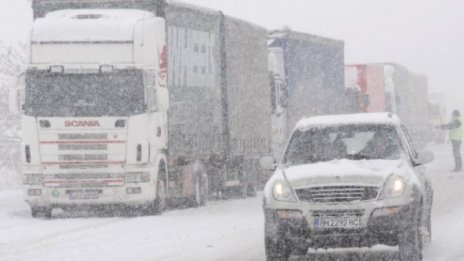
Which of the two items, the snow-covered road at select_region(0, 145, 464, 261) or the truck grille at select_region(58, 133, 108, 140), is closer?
the snow-covered road at select_region(0, 145, 464, 261)

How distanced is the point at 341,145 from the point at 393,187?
61.1 inches

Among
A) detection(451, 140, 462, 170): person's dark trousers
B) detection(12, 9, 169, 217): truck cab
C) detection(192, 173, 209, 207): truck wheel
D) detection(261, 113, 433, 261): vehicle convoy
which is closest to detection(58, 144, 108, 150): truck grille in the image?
detection(12, 9, 169, 217): truck cab

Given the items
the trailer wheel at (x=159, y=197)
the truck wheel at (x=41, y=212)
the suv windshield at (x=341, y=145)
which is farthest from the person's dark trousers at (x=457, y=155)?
the suv windshield at (x=341, y=145)

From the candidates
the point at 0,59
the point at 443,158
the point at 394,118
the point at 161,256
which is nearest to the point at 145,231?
the point at 161,256

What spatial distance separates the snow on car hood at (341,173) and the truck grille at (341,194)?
0.17 ft

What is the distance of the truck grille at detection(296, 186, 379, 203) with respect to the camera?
12.3m

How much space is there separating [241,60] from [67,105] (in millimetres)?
6690

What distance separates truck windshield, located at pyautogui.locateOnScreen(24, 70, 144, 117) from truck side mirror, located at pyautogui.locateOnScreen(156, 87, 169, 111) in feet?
1.16

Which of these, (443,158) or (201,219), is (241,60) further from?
(443,158)

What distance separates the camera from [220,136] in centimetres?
2450

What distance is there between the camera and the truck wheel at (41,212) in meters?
20.7

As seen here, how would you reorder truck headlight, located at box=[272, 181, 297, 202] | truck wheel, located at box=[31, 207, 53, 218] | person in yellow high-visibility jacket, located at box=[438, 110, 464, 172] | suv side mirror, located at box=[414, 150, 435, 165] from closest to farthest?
truck headlight, located at box=[272, 181, 297, 202]
suv side mirror, located at box=[414, 150, 435, 165]
truck wheel, located at box=[31, 207, 53, 218]
person in yellow high-visibility jacket, located at box=[438, 110, 464, 172]

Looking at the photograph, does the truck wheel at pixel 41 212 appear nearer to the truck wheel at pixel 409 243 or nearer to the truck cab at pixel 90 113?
the truck cab at pixel 90 113

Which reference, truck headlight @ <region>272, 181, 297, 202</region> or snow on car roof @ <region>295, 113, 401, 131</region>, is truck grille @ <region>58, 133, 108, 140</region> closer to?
snow on car roof @ <region>295, 113, 401, 131</region>
